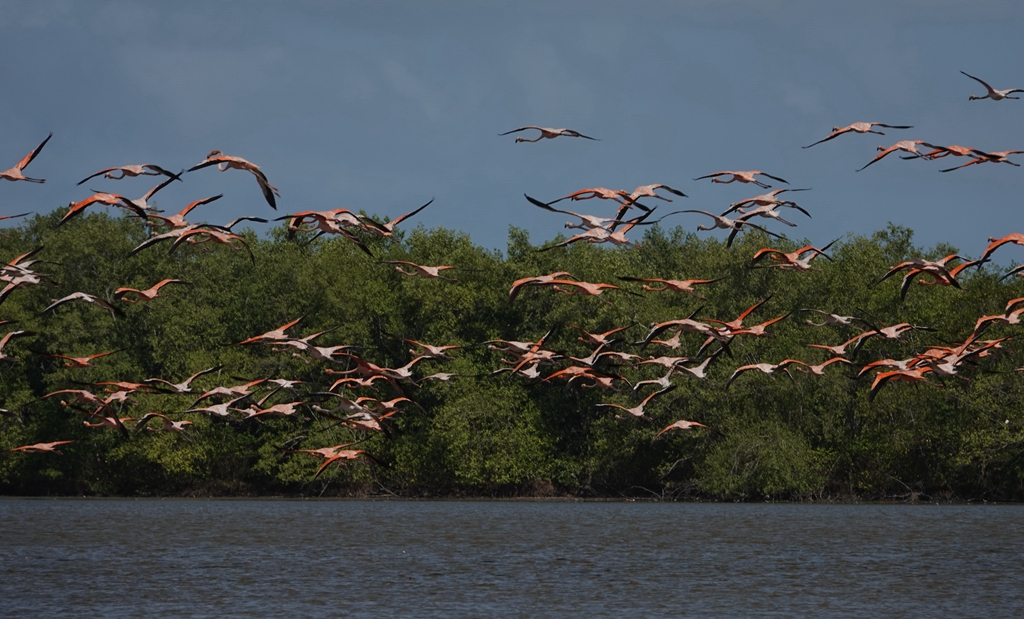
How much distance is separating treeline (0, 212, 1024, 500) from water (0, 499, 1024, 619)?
8.59 m

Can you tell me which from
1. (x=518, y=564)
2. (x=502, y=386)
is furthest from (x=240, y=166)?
(x=502, y=386)

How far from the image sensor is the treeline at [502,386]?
7069 cm

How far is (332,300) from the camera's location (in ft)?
275

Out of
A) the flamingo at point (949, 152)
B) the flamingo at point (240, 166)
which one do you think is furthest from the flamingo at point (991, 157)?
the flamingo at point (240, 166)

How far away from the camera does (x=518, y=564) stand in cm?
3834

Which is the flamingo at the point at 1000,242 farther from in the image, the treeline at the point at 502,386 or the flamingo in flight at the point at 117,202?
the treeline at the point at 502,386

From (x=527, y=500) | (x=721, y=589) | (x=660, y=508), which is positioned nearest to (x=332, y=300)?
(x=527, y=500)

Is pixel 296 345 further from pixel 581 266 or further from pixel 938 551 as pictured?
pixel 581 266

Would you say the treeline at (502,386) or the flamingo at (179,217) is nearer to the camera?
the flamingo at (179,217)

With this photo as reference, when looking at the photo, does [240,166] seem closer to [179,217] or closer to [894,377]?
[179,217]

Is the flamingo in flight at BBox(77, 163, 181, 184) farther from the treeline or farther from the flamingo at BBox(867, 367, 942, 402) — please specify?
the treeline

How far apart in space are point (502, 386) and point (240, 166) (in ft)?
169

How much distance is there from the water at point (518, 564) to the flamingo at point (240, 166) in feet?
29.9

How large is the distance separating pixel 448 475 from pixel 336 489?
7927 millimetres
